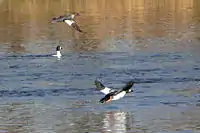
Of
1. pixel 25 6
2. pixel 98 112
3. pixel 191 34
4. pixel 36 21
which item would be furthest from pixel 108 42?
pixel 25 6

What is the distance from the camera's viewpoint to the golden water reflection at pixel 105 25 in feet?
94.3

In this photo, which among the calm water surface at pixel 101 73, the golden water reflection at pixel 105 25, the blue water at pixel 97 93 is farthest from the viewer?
the golden water reflection at pixel 105 25

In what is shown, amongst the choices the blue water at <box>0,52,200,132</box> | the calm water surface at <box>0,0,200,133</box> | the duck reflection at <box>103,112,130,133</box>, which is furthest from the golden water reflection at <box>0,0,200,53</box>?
the duck reflection at <box>103,112,130,133</box>

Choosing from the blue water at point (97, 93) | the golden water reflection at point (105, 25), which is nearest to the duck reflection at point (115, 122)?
the blue water at point (97, 93)

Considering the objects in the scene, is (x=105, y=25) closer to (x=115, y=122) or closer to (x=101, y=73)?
(x=101, y=73)

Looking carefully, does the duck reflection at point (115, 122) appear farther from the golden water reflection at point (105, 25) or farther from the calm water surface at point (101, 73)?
the golden water reflection at point (105, 25)

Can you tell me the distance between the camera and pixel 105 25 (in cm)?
3628

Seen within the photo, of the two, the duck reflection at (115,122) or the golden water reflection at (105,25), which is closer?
the duck reflection at (115,122)

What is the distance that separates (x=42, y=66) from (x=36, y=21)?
16.6 m

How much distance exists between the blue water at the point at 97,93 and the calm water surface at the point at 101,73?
2cm

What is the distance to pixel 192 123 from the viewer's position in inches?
578

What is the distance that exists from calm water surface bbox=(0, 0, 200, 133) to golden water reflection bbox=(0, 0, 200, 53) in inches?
1.7

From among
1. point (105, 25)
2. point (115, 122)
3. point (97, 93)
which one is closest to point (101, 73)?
point (97, 93)

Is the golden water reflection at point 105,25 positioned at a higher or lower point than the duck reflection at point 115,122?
higher
